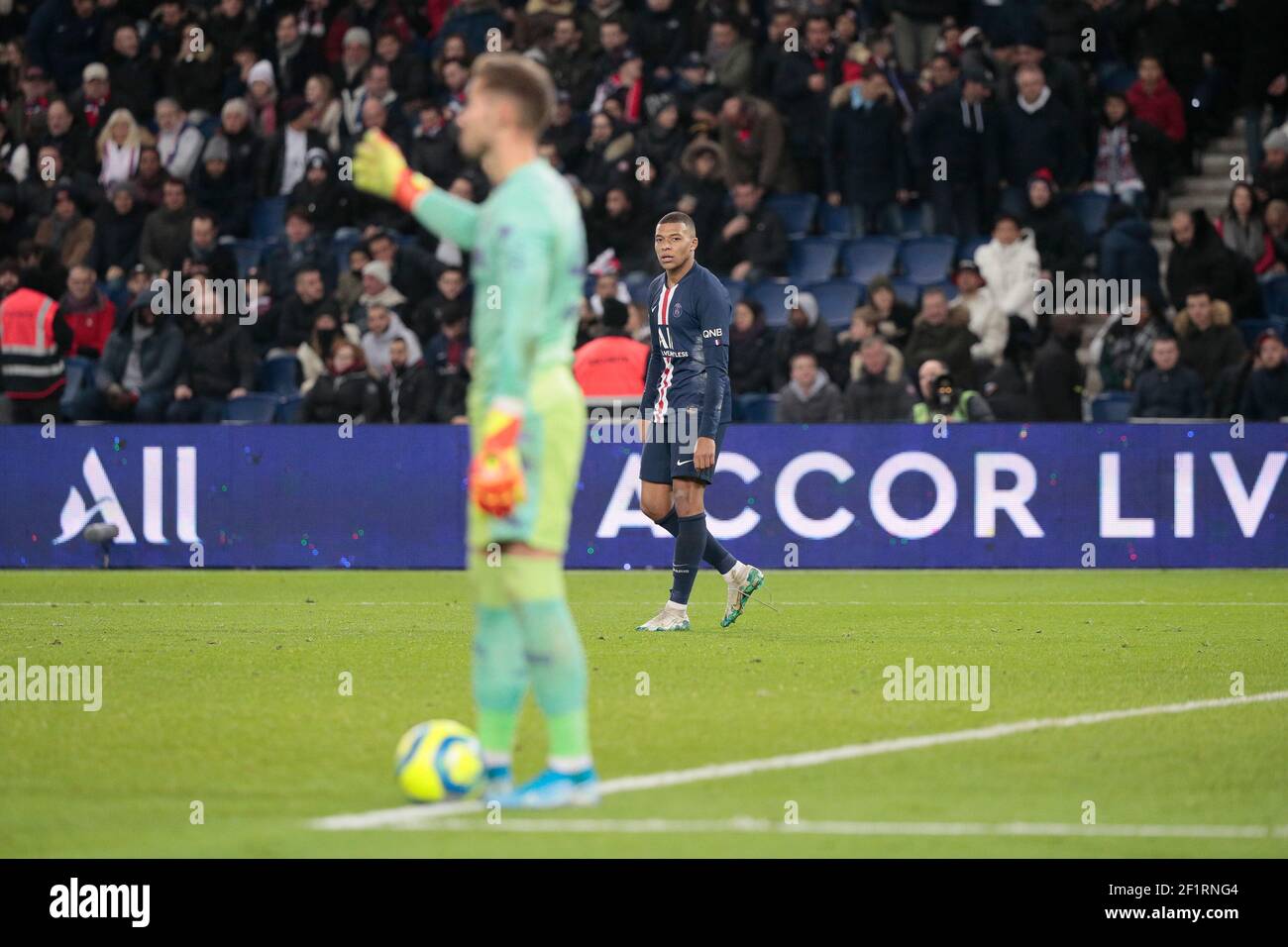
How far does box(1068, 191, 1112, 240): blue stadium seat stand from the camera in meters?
21.1

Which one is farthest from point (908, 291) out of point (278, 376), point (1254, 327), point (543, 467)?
point (543, 467)

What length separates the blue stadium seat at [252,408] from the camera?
20.2 m

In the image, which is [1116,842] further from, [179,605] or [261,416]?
[261,416]

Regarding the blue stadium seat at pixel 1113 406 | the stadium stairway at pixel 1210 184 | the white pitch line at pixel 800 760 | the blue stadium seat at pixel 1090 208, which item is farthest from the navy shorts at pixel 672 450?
the stadium stairway at pixel 1210 184

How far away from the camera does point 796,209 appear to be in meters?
22.0

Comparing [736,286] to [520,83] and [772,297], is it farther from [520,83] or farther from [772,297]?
[520,83]

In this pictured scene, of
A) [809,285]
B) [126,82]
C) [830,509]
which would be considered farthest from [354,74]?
[830,509]

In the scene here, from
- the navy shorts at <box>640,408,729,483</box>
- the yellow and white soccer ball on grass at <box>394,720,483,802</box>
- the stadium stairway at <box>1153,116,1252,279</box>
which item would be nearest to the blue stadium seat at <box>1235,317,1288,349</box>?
the stadium stairway at <box>1153,116,1252,279</box>

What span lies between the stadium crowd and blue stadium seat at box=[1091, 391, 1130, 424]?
0.05 m

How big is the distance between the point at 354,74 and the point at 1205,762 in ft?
61.0

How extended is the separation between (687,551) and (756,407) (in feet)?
24.9

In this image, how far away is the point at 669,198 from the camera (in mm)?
21125

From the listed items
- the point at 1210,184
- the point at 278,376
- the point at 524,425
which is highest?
the point at 1210,184

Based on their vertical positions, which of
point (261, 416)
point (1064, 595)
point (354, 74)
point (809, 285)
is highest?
point (354, 74)
